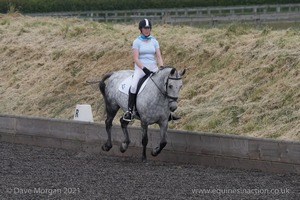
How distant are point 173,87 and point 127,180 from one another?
2525mm

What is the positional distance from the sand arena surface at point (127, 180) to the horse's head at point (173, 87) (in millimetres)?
1077

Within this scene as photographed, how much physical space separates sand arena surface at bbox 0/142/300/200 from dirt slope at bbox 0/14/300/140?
2.16 meters

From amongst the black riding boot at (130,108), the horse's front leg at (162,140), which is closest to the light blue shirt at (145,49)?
the black riding boot at (130,108)

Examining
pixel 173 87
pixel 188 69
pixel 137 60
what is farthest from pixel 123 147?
pixel 188 69

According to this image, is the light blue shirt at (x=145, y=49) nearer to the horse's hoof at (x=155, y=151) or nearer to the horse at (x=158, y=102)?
the horse at (x=158, y=102)

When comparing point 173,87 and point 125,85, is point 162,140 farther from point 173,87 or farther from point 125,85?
point 125,85

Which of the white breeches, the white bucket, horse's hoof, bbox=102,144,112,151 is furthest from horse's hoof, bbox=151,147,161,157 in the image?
the white bucket

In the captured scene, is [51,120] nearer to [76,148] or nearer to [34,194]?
[76,148]

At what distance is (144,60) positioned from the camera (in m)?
18.0

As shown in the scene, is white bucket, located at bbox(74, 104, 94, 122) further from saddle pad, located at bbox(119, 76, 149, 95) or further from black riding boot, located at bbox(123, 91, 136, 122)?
black riding boot, located at bbox(123, 91, 136, 122)

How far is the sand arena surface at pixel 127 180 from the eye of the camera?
13.5 m

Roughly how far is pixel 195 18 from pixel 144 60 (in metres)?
26.4

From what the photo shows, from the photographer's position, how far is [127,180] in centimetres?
1516

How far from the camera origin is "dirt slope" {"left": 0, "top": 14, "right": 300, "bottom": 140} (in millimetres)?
19266
